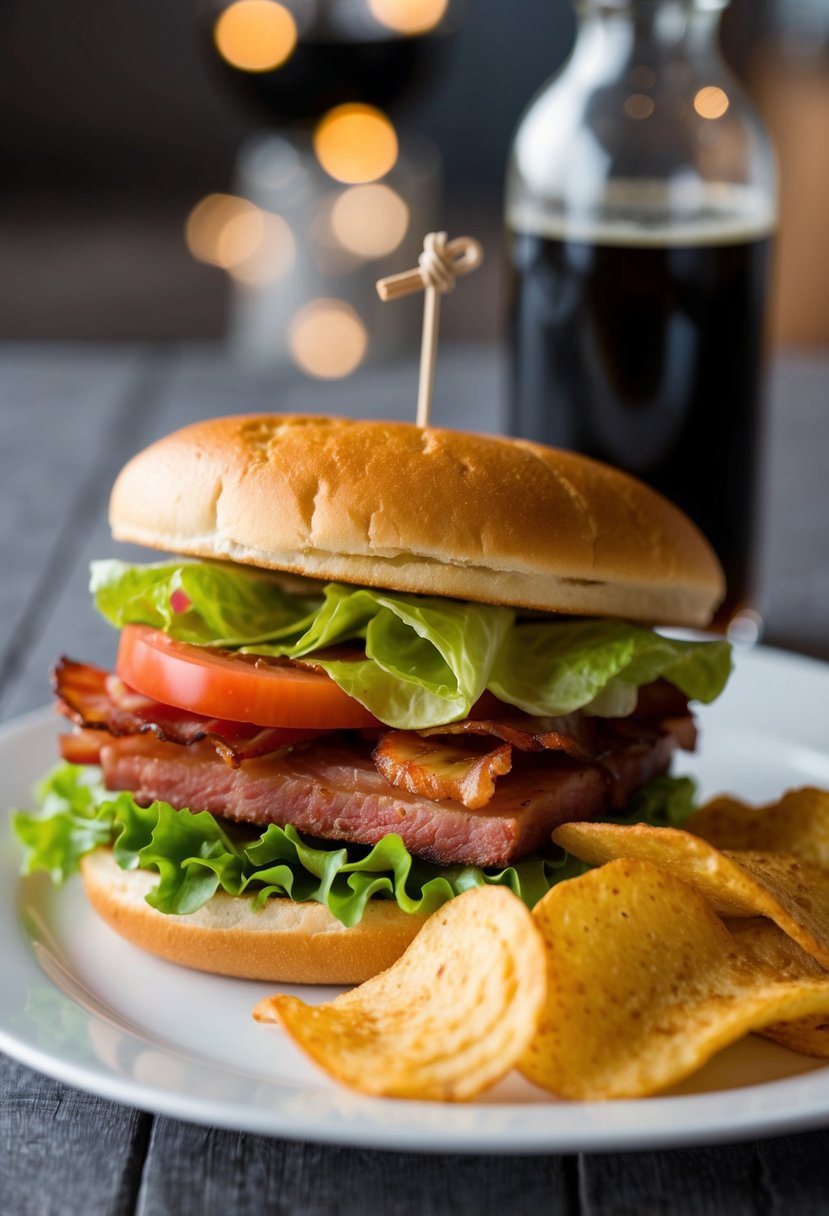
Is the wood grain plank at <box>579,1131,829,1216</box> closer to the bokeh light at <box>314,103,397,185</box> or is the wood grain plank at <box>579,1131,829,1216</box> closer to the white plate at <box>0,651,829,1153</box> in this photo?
the white plate at <box>0,651,829,1153</box>

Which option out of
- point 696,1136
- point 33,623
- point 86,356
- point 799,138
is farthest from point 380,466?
point 799,138

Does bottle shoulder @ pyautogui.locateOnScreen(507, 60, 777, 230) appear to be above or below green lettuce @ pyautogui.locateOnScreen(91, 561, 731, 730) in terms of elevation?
above

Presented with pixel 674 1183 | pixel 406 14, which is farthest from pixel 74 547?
pixel 406 14

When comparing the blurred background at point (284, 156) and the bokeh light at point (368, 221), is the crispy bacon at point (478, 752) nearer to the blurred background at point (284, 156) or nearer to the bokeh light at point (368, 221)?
the blurred background at point (284, 156)

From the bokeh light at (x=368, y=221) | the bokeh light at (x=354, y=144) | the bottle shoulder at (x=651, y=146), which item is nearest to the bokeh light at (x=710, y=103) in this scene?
the bottle shoulder at (x=651, y=146)

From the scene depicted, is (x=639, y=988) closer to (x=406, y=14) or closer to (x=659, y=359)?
(x=659, y=359)

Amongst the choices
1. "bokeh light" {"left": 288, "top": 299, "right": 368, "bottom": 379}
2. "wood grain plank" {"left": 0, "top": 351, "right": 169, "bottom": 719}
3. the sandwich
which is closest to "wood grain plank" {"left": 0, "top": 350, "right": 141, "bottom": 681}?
"wood grain plank" {"left": 0, "top": 351, "right": 169, "bottom": 719}

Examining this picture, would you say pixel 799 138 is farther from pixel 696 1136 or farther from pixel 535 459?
pixel 696 1136
